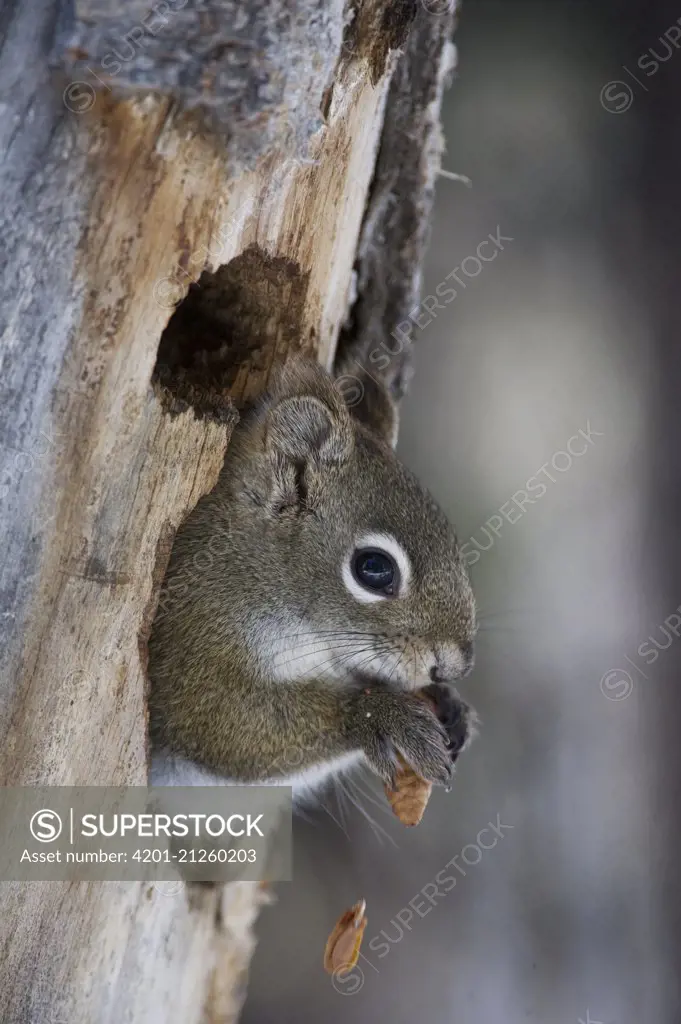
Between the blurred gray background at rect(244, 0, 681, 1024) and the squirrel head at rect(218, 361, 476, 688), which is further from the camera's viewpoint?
the blurred gray background at rect(244, 0, 681, 1024)

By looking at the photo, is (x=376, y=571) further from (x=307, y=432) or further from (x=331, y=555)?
(x=307, y=432)

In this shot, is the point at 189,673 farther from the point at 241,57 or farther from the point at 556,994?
the point at 556,994

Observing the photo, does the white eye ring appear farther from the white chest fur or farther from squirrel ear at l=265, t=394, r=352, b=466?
the white chest fur

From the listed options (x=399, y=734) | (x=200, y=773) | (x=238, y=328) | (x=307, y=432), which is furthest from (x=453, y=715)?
(x=238, y=328)

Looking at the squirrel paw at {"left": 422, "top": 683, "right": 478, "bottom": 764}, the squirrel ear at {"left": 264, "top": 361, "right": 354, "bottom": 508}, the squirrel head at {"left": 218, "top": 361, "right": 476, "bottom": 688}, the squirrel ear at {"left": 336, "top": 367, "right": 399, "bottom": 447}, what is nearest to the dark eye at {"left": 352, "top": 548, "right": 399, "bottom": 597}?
the squirrel head at {"left": 218, "top": 361, "right": 476, "bottom": 688}

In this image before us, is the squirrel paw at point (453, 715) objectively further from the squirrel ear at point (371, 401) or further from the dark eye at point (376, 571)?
the squirrel ear at point (371, 401)

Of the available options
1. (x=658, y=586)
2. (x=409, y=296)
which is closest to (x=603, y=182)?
(x=409, y=296)

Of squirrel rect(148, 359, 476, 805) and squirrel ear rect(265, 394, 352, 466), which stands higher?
squirrel ear rect(265, 394, 352, 466)
